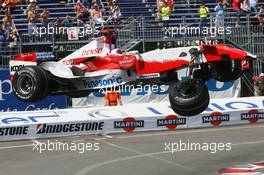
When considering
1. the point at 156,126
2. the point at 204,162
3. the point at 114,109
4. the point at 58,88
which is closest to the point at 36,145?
the point at 114,109

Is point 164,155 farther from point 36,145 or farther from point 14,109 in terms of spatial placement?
point 14,109

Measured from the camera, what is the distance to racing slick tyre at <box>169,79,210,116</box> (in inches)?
244

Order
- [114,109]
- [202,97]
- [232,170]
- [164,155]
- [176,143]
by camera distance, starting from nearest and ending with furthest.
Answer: [202,97]
[232,170]
[164,155]
[176,143]
[114,109]

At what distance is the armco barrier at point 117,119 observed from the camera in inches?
593

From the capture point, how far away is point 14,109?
20.5 meters

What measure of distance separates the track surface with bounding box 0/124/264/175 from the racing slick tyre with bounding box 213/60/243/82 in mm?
4919

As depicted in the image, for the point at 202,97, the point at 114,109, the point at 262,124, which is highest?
the point at 202,97

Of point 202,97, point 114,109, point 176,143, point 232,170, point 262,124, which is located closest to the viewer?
point 202,97

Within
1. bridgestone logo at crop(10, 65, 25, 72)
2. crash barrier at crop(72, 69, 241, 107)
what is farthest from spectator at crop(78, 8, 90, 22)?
bridgestone logo at crop(10, 65, 25, 72)

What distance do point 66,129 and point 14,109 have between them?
5.62 metres

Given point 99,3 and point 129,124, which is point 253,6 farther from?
point 129,124

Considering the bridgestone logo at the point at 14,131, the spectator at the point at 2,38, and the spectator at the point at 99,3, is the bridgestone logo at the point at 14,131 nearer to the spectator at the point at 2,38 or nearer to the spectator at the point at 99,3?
the spectator at the point at 2,38

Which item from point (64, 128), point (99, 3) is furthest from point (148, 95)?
point (64, 128)

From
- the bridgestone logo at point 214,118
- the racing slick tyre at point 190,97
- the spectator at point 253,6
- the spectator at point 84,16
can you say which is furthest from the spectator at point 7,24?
the racing slick tyre at point 190,97
